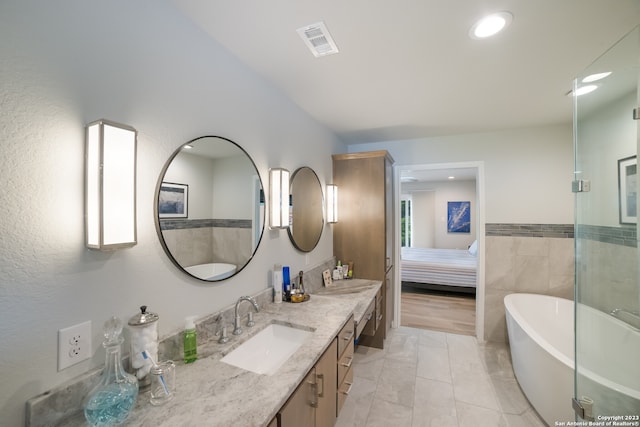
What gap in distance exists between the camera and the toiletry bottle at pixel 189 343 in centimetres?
114

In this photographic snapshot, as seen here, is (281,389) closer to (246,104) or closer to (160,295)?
(160,295)

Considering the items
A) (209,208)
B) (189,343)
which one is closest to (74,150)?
(209,208)

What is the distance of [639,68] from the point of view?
123 centimetres

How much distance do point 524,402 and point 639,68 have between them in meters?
2.38

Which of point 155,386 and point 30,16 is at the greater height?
point 30,16

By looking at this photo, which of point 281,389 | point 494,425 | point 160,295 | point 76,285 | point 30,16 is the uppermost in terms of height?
point 30,16

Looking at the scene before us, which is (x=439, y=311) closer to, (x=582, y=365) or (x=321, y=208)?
(x=582, y=365)

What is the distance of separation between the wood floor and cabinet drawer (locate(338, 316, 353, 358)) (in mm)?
2099

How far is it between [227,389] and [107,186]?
0.84 m

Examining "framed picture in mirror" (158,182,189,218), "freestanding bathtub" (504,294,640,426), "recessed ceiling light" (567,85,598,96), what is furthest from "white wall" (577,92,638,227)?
"framed picture in mirror" (158,182,189,218)

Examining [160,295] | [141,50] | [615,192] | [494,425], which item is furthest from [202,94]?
[494,425]

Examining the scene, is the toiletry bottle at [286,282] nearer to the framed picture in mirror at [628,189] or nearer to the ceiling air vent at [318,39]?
the ceiling air vent at [318,39]

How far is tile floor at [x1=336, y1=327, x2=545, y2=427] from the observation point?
1907 millimetres

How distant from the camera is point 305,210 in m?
2.36
